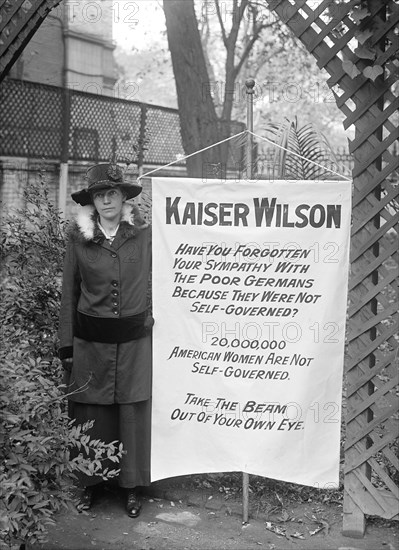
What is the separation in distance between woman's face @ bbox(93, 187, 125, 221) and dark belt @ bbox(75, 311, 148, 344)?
618 millimetres

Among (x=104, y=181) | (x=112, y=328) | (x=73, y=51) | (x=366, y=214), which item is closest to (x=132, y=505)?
(x=112, y=328)

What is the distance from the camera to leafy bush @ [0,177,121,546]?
3324 mm

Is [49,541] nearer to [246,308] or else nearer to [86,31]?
[246,308]

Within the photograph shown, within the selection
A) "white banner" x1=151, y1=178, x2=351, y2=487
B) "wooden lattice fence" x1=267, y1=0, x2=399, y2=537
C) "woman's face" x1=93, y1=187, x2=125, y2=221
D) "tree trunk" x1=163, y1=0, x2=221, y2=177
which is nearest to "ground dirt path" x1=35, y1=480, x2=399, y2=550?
"wooden lattice fence" x1=267, y1=0, x2=399, y2=537

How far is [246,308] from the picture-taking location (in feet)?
14.3

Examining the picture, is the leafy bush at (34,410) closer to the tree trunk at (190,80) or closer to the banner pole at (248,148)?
the banner pole at (248,148)

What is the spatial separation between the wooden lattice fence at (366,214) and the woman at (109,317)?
1.26 m

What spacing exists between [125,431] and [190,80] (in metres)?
5.45

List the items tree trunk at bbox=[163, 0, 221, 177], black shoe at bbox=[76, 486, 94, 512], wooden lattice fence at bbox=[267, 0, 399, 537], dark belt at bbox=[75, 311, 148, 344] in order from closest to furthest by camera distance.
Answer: wooden lattice fence at bbox=[267, 0, 399, 537] < dark belt at bbox=[75, 311, 148, 344] < black shoe at bbox=[76, 486, 94, 512] < tree trunk at bbox=[163, 0, 221, 177]

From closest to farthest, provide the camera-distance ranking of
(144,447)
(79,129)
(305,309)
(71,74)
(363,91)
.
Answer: (363,91)
(305,309)
(144,447)
(79,129)
(71,74)

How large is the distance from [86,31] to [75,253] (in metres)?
17.6

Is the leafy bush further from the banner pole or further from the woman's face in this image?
the banner pole

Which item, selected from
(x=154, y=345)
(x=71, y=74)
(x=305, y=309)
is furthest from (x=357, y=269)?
(x=71, y=74)

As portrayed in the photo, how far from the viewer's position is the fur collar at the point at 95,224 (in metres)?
4.51
